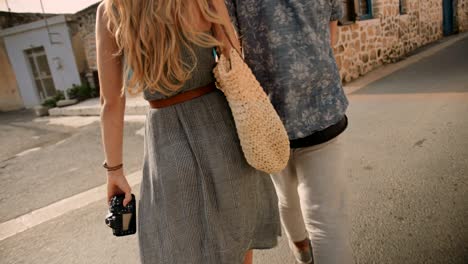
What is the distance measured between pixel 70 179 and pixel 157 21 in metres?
3.79

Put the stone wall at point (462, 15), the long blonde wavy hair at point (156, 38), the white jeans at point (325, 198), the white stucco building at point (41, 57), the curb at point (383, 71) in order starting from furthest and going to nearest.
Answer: the stone wall at point (462, 15) < the white stucco building at point (41, 57) < the curb at point (383, 71) < the white jeans at point (325, 198) < the long blonde wavy hair at point (156, 38)

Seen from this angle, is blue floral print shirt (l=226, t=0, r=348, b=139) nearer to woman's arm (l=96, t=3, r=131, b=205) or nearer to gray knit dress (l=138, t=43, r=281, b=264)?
gray knit dress (l=138, t=43, r=281, b=264)

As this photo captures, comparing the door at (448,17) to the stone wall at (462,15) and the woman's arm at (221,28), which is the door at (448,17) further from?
the woman's arm at (221,28)

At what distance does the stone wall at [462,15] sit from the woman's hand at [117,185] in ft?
55.3

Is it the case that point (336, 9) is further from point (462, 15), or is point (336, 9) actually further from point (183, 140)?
Result: point (462, 15)

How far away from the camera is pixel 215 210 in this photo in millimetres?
1218

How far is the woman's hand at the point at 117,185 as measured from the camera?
128 centimetres

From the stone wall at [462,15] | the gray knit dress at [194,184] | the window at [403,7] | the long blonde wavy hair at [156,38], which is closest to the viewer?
the long blonde wavy hair at [156,38]

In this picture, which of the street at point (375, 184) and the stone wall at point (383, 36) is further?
the stone wall at point (383, 36)

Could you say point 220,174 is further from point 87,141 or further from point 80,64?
point 80,64

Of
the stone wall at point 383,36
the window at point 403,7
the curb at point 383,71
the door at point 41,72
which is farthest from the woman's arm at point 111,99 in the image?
the door at point 41,72

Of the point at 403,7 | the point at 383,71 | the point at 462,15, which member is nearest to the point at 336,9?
the point at 383,71

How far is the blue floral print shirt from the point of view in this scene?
1.30 m

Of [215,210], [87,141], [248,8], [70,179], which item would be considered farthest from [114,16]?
[87,141]
